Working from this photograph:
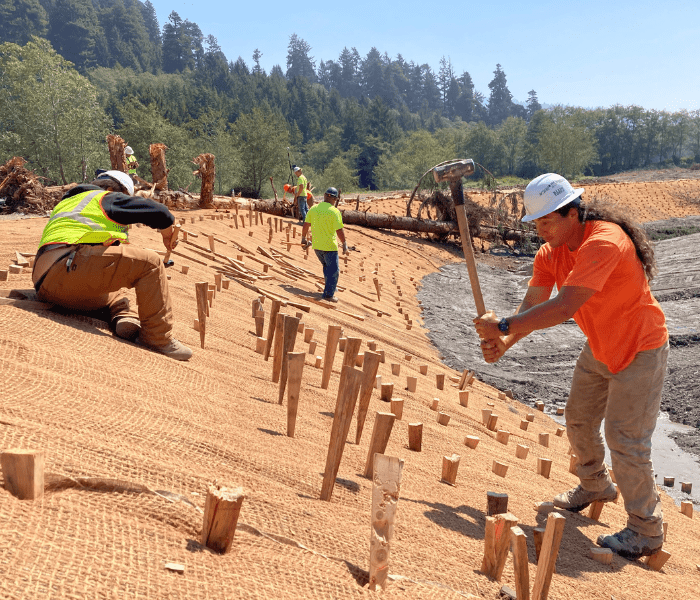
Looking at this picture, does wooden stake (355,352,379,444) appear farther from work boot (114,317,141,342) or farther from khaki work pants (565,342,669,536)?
work boot (114,317,141,342)

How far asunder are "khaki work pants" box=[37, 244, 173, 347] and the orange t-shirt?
2.54 metres

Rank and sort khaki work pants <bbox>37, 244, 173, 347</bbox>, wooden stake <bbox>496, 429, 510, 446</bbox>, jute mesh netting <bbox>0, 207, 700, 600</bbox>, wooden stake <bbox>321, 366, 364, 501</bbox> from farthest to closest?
wooden stake <bbox>496, 429, 510, 446</bbox>, khaki work pants <bbox>37, 244, 173, 347</bbox>, wooden stake <bbox>321, 366, 364, 501</bbox>, jute mesh netting <bbox>0, 207, 700, 600</bbox>

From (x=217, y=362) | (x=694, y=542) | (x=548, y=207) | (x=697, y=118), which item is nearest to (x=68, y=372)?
(x=217, y=362)

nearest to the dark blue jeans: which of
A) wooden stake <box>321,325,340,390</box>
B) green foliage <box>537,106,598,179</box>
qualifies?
wooden stake <box>321,325,340,390</box>

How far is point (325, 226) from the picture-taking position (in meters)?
9.63

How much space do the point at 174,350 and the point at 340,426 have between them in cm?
189

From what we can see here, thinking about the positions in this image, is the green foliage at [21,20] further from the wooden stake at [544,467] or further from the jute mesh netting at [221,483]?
the wooden stake at [544,467]

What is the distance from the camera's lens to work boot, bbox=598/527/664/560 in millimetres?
3211

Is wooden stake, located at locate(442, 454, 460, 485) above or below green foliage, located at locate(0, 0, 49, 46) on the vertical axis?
below

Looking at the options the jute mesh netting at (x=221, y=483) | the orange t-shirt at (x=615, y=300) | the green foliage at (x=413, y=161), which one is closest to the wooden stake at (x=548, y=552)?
the jute mesh netting at (x=221, y=483)

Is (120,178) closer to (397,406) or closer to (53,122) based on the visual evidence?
(397,406)

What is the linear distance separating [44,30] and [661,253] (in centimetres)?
14925

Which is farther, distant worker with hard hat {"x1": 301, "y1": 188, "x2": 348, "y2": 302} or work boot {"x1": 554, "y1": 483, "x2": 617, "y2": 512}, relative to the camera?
distant worker with hard hat {"x1": 301, "y1": 188, "x2": 348, "y2": 302}

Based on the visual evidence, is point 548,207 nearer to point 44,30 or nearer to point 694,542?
point 694,542
